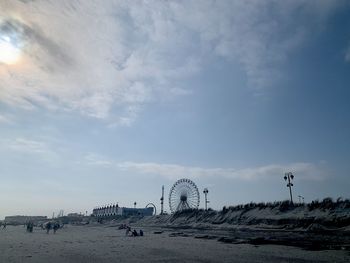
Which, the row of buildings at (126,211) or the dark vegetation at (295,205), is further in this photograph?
the row of buildings at (126,211)

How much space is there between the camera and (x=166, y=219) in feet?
263

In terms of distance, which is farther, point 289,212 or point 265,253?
point 289,212

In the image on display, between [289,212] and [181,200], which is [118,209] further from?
[289,212]

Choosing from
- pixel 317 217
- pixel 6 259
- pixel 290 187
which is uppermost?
pixel 290 187

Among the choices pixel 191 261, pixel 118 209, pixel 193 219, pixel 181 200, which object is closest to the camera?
pixel 191 261

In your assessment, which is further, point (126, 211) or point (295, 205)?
point (126, 211)

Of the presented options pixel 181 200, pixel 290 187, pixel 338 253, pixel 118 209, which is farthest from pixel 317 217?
pixel 118 209

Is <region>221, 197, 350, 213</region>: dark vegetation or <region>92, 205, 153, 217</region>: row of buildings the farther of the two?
<region>92, 205, 153, 217</region>: row of buildings

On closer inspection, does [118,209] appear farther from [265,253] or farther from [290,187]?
[265,253]

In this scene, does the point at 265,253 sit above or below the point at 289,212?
below

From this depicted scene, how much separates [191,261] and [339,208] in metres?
29.6

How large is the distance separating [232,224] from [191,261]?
120 ft

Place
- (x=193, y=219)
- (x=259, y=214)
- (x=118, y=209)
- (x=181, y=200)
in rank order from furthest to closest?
1. (x=118, y=209)
2. (x=181, y=200)
3. (x=193, y=219)
4. (x=259, y=214)

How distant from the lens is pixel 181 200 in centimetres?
9050
